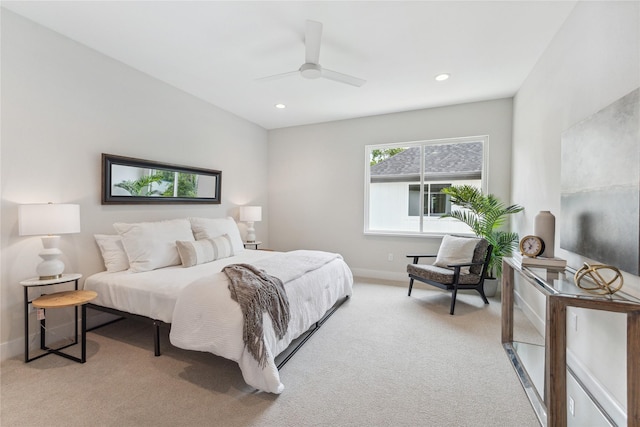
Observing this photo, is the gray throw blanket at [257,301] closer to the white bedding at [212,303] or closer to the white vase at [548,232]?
the white bedding at [212,303]

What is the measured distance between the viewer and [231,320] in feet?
6.23

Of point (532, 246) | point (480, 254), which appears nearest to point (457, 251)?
point (480, 254)

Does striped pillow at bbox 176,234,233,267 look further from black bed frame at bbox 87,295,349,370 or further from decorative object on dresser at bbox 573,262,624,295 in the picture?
decorative object on dresser at bbox 573,262,624,295

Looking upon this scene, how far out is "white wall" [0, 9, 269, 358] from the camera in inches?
89.8

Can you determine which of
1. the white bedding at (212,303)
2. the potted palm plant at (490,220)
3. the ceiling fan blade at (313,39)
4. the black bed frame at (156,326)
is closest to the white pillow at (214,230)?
the white bedding at (212,303)

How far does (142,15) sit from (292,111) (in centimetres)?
248

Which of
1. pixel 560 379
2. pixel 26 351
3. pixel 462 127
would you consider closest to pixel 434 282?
pixel 560 379

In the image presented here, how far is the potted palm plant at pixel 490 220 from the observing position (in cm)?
362

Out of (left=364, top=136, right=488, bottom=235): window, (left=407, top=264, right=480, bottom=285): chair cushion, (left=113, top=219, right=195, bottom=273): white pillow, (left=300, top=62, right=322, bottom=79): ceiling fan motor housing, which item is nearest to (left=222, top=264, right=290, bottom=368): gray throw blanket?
(left=113, top=219, right=195, bottom=273): white pillow

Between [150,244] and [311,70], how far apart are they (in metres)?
2.35

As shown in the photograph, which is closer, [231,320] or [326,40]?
[231,320]

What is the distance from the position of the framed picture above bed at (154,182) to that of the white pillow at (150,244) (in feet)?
1.23

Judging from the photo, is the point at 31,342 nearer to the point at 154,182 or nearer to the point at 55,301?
the point at 55,301

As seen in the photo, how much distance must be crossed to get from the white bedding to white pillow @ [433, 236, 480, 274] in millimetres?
1599
